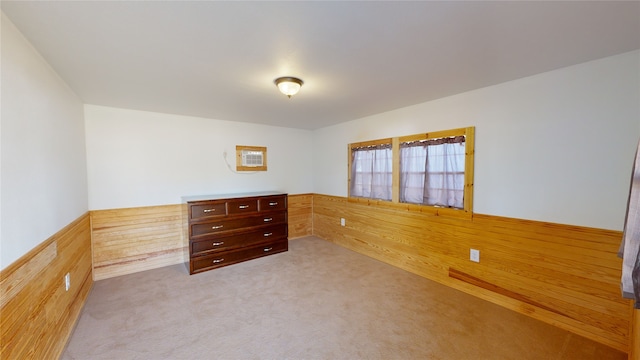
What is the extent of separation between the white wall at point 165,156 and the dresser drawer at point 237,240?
868 millimetres

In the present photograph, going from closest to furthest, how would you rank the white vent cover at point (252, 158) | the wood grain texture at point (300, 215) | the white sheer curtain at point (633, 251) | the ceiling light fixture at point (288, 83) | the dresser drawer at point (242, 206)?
the white sheer curtain at point (633, 251) < the ceiling light fixture at point (288, 83) < the dresser drawer at point (242, 206) < the white vent cover at point (252, 158) < the wood grain texture at point (300, 215)

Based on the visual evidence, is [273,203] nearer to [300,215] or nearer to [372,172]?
[300,215]

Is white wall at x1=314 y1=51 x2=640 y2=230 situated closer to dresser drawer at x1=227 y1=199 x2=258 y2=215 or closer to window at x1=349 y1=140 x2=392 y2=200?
window at x1=349 y1=140 x2=392 y2=200

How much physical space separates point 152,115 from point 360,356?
3.84 m

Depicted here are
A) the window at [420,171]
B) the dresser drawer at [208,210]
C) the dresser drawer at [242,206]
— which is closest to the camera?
the window at [420,171]

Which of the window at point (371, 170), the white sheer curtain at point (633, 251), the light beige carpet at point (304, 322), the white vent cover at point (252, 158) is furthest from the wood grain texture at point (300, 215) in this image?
the white sheer curtain at point (633, 251)

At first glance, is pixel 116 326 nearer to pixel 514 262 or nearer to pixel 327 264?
pixel 327 264

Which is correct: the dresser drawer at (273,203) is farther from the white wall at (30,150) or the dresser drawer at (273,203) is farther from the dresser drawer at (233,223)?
the white wall at (30,150)

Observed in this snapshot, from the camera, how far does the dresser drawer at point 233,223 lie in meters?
3.29

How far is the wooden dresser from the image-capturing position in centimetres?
327

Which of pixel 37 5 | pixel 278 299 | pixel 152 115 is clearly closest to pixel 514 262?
pixel 278 299

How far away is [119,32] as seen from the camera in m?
1.49

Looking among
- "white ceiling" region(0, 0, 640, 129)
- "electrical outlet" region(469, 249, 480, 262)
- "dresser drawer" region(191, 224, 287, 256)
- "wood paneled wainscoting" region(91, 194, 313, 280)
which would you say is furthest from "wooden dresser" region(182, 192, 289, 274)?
"electrical outlet" region(469, 249, 480, 262)

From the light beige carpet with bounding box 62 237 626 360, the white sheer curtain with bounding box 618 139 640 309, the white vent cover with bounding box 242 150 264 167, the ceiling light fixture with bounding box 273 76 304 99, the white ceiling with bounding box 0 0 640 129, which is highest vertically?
the white ceiling with bounding box 0 0 640 129
